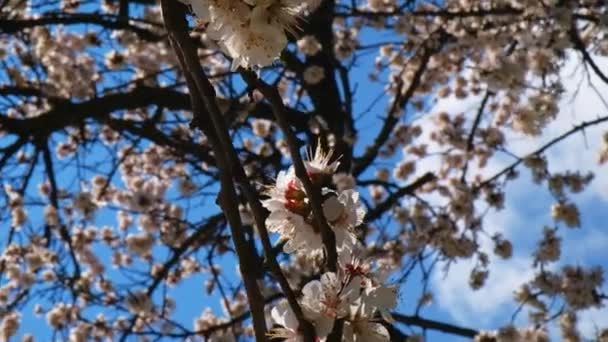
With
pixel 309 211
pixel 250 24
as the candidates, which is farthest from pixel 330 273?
pixel 250 24

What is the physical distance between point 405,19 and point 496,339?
8.19 ft

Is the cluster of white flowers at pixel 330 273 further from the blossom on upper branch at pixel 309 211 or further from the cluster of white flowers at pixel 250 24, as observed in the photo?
the cluster of white flowers at pixel 250 24

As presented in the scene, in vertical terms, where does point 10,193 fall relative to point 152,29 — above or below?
below

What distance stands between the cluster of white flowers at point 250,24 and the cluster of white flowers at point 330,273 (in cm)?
21

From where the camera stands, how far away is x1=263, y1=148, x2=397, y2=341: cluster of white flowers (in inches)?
53.1

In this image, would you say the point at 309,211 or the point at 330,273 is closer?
the point at 330,273

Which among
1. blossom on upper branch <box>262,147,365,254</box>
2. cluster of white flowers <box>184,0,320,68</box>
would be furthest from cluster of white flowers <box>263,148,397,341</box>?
cluster of white flowers <box>184,0,320,68</box>

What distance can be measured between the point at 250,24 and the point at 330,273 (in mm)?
423

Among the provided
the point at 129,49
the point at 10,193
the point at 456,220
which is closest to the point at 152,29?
the point at 129,49

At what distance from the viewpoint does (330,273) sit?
1319mm

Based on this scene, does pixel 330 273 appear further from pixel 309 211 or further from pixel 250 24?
pixel 250 24

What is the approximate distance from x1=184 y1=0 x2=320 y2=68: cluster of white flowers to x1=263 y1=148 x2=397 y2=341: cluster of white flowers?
0.21 metres

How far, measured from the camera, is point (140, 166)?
7469mm

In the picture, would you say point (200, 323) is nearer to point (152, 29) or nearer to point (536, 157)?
point (152, 29)
